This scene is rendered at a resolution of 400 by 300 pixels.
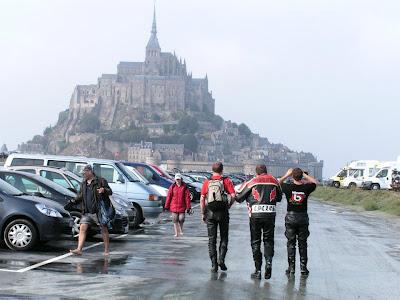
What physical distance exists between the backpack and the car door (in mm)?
10185

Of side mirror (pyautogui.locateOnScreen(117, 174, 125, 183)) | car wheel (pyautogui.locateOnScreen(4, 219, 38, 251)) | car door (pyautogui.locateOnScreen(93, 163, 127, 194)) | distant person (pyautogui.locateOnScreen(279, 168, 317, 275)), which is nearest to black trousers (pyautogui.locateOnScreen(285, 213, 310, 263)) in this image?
distant person (pyautogui.locateOnScreen(279, 168, 317, 275))

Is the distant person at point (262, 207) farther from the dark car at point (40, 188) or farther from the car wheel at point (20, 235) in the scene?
the dark car at point (40, 188)

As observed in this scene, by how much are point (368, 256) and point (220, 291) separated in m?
5.53

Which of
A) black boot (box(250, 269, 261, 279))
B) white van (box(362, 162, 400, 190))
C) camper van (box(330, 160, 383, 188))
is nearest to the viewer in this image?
black boot (box(250, 269, 261, 279))

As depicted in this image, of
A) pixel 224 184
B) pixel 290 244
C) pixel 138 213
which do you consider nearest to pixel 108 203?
pixel 224 184

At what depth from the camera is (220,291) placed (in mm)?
9758

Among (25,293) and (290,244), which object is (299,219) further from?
(25,293)

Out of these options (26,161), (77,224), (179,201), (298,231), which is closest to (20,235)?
(77,224)

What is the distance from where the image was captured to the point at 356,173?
63781mm

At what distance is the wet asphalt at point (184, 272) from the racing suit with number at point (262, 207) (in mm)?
467

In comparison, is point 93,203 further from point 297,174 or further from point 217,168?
point 297,174

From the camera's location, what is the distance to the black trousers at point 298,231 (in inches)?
451

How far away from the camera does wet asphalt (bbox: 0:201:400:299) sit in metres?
9.56

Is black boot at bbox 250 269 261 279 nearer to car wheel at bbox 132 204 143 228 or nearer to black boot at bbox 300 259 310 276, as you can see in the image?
black boot at bbox 300 259 310 276
